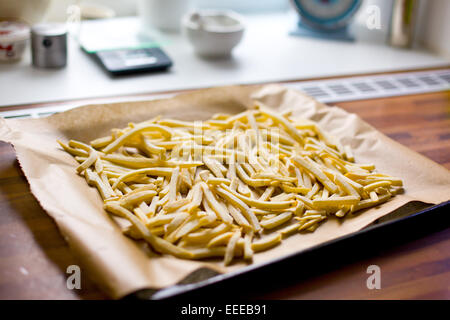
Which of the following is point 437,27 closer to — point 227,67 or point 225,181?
point 227,67

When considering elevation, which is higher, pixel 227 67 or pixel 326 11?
pixel 326 11

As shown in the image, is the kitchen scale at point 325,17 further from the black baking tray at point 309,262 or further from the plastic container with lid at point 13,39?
the black baking tray at point 309,262

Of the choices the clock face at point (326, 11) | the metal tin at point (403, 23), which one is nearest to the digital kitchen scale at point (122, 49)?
the clock face at point (326, 11)

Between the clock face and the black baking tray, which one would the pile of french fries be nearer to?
the black baking tray

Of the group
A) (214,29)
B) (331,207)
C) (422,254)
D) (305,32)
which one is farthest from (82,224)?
(305,32)

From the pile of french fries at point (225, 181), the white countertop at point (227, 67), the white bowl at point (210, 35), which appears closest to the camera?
the pile of french fries at point (225, 181)

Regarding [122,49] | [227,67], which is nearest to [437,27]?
[227,67]
